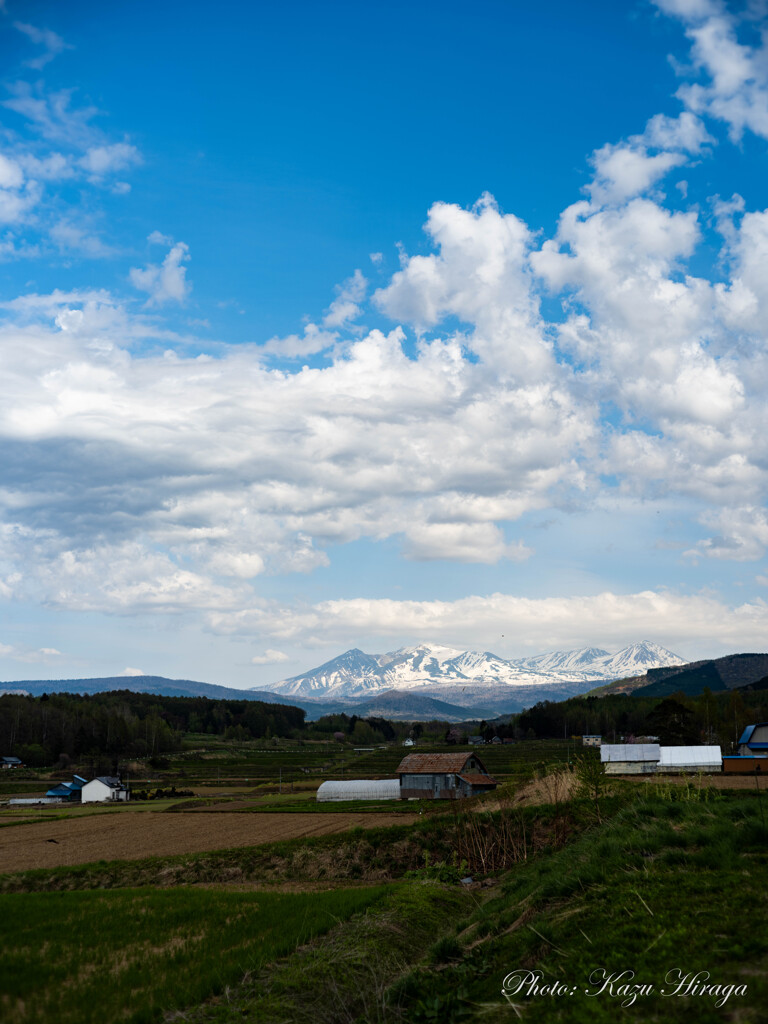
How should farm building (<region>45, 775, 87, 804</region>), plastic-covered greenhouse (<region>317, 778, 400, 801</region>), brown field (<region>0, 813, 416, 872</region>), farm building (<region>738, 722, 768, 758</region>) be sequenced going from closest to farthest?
brown field (<region>0, 813, 416, 872</region>), farm building (<region>738, 722, 768, 758</region>), plastic-covered greenhouse (<region>317, 778, 400, 801</region>), farm building (<region>45, 775, 87, 804</region>)

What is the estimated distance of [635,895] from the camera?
13.4 m

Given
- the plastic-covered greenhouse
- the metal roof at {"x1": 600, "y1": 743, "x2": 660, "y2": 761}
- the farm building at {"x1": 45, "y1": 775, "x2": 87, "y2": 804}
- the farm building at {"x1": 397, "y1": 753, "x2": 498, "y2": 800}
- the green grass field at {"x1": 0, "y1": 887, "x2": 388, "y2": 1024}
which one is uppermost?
the green grass field at {"x1": 0, "y1": 887, "x2": 388, "y2": 1024}

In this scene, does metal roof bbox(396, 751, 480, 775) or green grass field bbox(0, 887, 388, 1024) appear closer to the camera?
green grass field bbox(0, 887, 388, 1024)

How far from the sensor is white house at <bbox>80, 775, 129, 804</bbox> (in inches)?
3939

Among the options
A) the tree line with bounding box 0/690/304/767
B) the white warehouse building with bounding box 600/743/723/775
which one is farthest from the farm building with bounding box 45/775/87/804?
the white warehouse building with bounding box 600/743/723/775

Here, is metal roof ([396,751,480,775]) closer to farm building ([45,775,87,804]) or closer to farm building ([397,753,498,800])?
farm building ([397,753,498,800])

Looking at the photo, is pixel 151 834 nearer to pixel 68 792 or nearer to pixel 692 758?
pixel 692 758

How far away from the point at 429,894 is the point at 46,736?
168m

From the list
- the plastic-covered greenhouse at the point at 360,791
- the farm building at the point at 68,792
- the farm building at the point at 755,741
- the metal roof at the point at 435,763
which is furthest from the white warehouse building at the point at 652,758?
the farm building at the point at 68,792

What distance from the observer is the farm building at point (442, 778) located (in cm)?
7462

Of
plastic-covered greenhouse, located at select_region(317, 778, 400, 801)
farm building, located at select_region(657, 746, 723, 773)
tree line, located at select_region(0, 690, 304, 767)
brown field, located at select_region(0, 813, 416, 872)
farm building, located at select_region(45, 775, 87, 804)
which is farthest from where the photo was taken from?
tree line, located at select_region(0, 690, 304, 767)

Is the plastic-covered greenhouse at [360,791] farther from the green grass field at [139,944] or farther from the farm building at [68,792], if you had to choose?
the green grass field at [139,944]

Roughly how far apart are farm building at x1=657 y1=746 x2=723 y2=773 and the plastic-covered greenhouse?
2953cm

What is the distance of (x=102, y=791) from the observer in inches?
3986
